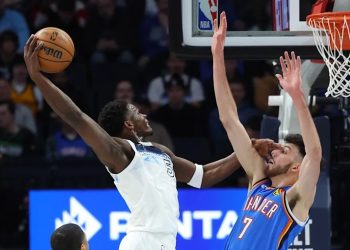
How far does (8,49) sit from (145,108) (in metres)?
2.15

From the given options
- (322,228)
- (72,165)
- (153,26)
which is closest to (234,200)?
(322,228)

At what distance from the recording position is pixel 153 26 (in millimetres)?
12852

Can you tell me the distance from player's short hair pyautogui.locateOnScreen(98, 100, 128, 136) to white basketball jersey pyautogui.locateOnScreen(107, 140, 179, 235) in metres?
0.18

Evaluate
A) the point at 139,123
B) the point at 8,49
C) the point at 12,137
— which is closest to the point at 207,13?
the point at 139,123

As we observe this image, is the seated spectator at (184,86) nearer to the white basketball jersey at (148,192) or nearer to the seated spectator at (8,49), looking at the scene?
the seated spectator at (8,49)

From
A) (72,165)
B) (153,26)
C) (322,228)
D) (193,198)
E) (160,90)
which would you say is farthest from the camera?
(153,26)

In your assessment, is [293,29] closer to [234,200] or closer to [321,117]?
[321,117]

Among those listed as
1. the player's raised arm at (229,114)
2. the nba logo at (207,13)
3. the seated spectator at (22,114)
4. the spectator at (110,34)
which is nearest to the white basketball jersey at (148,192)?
the player's raised arm at (229,114)

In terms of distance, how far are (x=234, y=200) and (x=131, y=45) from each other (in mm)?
4460

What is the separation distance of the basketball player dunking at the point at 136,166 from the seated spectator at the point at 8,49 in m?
5.85

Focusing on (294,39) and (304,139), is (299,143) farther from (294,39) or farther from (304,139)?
(294,39)

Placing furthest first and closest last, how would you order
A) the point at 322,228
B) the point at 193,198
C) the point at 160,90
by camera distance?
the point at 160,90
the point at 193,198
the point at 322,228

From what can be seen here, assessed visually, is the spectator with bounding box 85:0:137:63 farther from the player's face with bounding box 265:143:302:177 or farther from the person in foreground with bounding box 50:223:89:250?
the person in foreground with bounding box 50:223:89:250

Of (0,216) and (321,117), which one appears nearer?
(321,117)
